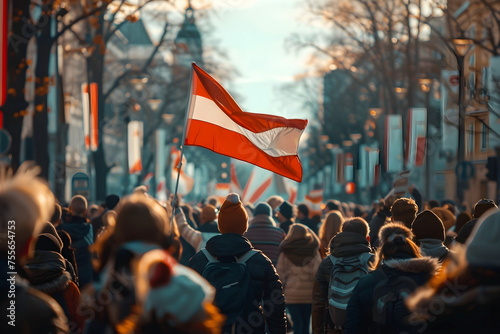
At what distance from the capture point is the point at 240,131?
11.6m

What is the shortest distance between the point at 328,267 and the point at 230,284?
176 cm

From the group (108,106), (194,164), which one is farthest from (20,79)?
(194,164)

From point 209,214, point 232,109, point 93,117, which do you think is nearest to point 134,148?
point 93,117

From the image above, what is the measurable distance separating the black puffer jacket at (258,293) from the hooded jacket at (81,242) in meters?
5.32

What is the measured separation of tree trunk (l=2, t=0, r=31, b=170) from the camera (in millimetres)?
17562

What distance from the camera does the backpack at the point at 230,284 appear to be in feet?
24.9

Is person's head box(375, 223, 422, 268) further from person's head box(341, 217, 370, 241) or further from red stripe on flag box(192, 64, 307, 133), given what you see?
red stripe on flag box(192, 64, 307, 133)

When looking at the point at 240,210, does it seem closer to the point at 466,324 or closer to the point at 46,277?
the point at 46,277

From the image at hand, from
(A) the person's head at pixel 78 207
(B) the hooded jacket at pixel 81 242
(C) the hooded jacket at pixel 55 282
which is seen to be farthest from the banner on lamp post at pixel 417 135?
(C) the hooded jacket at pixel 55 282

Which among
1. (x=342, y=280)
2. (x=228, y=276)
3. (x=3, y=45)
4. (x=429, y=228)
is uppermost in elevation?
(x=3, y=45)

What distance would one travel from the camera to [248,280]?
7660mm

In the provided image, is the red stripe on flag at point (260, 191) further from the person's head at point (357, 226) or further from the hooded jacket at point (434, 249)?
the hooded jacket at point (434, 249)

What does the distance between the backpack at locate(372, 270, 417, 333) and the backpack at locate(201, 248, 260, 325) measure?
1.27 meters

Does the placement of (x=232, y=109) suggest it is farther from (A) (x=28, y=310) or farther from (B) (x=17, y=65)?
(B) (x=17, y=65)
